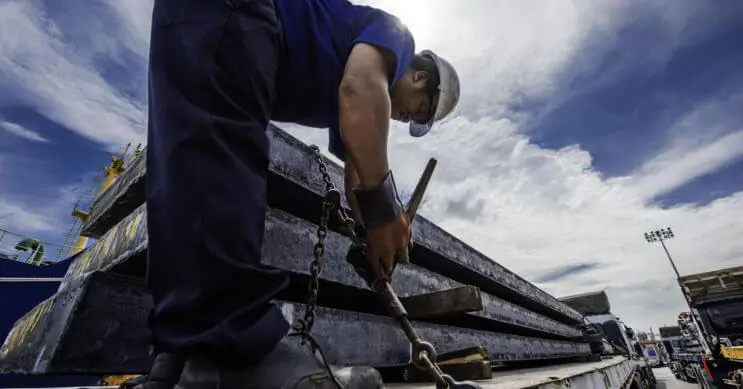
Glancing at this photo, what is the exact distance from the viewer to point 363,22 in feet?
4.46

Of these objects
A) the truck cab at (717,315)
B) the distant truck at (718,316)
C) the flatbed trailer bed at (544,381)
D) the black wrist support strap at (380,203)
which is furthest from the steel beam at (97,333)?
the truck cab at (717,315)

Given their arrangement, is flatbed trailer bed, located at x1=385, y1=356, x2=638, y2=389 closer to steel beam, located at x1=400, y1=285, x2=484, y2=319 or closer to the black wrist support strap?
steel beam, located at x1=400, y1=285, x2=484, y2=319

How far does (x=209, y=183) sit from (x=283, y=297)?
1266 millimetres

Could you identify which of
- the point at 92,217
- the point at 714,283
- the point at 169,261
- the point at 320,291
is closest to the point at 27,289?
the point at 92,217

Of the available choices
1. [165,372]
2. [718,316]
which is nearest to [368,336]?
[165,372]

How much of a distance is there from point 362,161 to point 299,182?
82cm

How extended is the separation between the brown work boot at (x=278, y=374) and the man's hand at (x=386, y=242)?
516 millimetres

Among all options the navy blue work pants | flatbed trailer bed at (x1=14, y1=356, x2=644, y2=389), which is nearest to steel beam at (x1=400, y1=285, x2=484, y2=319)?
flatbed trailer bed at (x1=14, y1=356, x2=644, y2=389)

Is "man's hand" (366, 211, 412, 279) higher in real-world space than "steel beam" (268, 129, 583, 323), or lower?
lower

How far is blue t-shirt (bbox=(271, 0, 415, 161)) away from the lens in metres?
1.25

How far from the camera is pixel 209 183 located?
0.82 metres

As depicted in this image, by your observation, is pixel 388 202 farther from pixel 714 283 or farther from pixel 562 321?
pixel 714 283

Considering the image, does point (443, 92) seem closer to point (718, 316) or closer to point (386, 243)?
point (386, 243)

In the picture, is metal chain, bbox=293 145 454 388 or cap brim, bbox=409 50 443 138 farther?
cap brim, bbox=409 50 443 138
